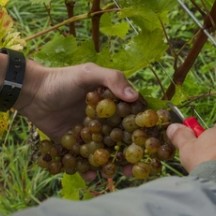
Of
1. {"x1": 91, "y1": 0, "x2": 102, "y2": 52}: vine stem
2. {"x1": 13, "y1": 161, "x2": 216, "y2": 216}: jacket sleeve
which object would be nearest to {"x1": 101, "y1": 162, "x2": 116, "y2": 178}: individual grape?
{"x1": 13, "y1": 161, "x2": 216, "y2": 216}: jacket sleeve

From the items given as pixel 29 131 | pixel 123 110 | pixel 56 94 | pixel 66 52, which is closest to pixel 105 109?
pixel 123 110

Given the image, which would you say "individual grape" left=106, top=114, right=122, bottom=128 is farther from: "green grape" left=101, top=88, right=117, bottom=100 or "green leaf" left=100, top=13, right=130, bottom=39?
"green leaf" left=100, top=13, right=130, bottom=39

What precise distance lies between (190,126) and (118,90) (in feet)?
0.49

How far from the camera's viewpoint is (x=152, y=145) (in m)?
1.08

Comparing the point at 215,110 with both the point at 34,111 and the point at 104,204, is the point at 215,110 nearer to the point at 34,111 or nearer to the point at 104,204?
the point at 34,111

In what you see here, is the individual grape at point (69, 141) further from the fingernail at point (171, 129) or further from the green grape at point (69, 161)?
the fingernail at point (171, 129)

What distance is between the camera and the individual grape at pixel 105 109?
1.09 metres

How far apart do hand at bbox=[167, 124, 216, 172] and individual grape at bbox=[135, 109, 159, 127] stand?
0.03 meters

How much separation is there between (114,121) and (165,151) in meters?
0.11

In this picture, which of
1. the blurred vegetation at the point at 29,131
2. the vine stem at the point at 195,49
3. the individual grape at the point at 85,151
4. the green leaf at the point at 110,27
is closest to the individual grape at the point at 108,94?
the individual grape at the point at 85,151

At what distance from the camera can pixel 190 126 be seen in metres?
1.11

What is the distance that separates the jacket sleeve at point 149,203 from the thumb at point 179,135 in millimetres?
194

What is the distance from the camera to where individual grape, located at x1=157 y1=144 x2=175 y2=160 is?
1.10 meters

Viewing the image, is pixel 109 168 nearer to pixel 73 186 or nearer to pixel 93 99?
pixel 93 99
